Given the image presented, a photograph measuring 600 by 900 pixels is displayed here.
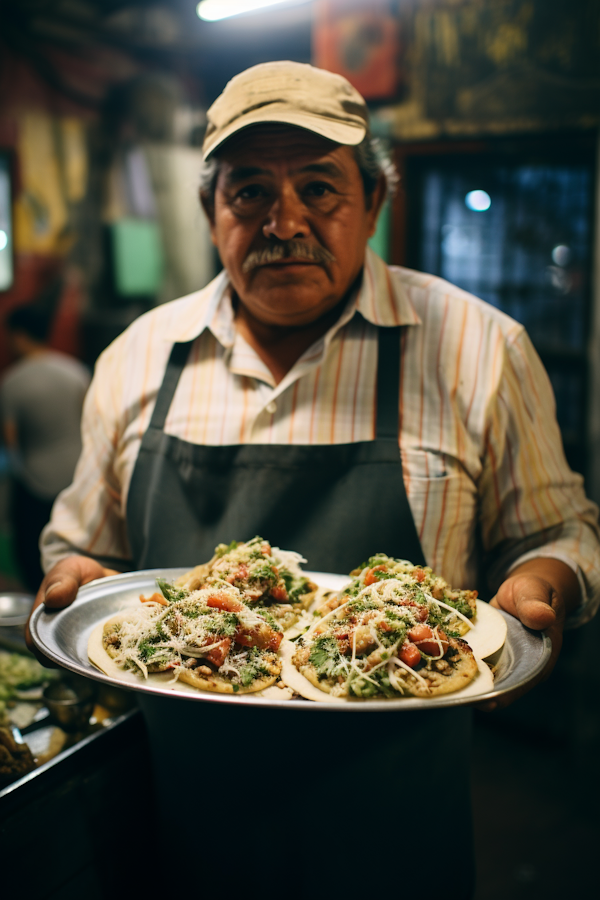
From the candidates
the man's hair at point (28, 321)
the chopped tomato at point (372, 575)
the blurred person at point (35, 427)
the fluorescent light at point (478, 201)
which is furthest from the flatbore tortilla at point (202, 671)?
the man's hair at point (28, 321)

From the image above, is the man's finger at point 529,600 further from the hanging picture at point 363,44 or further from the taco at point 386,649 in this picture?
the hanging picture at point 363,44

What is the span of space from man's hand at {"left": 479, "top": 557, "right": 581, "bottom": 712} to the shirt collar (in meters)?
0.69

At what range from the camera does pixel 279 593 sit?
169cm

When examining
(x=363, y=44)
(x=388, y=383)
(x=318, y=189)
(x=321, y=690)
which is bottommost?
(x=321, y=690)

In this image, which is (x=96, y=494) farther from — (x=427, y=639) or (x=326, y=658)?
(x=427, y=639)

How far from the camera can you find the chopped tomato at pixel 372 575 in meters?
Answer: 1.58

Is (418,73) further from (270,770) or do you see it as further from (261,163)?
(270,770)

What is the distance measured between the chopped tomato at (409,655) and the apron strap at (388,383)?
22.5 inches

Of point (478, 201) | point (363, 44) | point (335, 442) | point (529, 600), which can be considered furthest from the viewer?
point (478, 201)

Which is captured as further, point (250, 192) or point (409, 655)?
point (250, 192)

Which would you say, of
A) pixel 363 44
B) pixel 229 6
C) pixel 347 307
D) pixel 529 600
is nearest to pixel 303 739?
pixel 529 600

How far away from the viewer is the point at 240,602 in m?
1.57

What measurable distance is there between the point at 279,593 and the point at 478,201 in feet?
9.84

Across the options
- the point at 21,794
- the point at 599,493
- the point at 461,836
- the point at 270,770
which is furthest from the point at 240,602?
the point at 599,493
